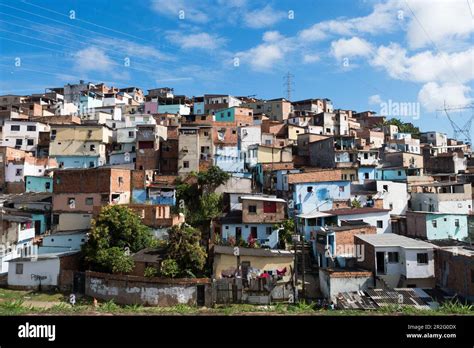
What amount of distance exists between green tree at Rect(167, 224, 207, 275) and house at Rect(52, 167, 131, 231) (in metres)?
7.24

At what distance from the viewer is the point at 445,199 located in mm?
22328

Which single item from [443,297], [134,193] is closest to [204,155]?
[134,193]

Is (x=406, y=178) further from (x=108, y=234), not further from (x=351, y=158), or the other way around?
(x=108, y=234)

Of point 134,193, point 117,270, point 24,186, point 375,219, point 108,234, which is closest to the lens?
point 117,270

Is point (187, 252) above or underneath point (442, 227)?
underneath

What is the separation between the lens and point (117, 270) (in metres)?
15.5

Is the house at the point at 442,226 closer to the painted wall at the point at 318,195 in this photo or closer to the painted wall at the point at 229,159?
the painted wall at the point at 318,195

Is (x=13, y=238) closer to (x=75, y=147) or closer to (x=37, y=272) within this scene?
(x=37, y=272)

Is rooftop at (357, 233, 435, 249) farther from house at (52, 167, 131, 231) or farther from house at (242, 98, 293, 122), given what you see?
house at (242, 98, 293, 122)

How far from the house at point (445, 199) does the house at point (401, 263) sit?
932cm

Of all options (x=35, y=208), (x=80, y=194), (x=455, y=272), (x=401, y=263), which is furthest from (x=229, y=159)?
(x=455, y=272)

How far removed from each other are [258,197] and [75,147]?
17.2 metres

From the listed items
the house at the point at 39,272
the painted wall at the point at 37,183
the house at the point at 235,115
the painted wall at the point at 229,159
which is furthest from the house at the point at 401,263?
the painted wall at the point at 37,183
